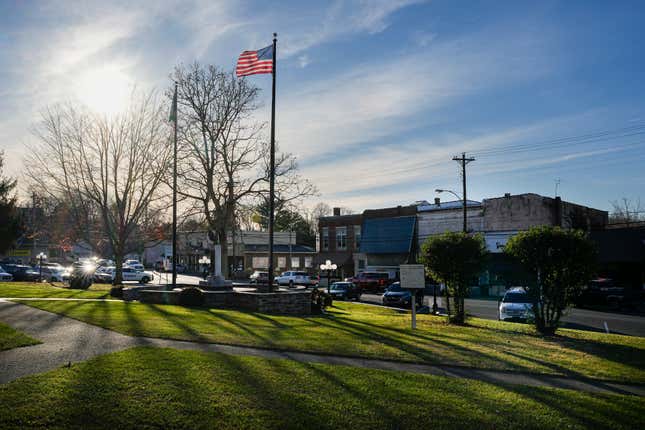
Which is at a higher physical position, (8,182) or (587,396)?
(8,182)

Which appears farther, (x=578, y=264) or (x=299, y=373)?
(x=578, y=264)

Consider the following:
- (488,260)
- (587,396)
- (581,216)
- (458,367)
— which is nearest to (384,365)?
(458,367)

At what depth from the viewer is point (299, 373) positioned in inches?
322

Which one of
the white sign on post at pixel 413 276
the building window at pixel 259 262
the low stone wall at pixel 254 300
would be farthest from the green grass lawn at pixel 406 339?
the building window at pixel 259 262

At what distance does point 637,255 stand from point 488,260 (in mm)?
25288

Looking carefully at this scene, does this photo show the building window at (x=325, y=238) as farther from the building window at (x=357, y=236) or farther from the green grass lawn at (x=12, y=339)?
the green grass lawn at (x=12, y=339)

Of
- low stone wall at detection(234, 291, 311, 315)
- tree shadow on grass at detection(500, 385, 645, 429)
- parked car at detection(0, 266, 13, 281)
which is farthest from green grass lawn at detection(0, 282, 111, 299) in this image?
tree shadow on grass at detection(500, 385, 645, 429)

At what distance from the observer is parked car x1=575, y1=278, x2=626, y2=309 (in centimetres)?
2941

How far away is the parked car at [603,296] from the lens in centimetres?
2941

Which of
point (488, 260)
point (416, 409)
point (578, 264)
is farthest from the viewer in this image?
point (488, 260)

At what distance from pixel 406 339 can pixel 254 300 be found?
8.66 metres

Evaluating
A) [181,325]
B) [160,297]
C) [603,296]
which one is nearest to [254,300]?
[160,297]

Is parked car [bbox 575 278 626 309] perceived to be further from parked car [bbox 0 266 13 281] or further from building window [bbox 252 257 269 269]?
building window [bbox 252 257 269 269]

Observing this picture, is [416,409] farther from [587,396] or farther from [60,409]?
[60,409]
